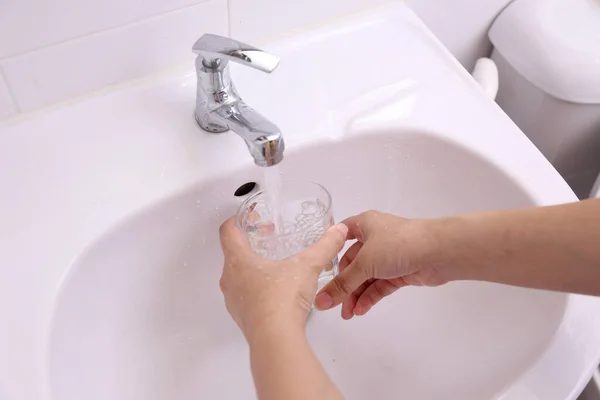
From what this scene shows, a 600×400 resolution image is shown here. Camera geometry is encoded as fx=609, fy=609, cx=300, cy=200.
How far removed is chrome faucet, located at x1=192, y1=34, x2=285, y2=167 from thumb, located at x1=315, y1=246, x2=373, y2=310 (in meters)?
0.12

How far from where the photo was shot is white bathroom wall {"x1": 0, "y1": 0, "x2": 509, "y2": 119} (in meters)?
0.55

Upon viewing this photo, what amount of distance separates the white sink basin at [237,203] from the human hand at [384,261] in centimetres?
9

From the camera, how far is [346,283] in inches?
22.0

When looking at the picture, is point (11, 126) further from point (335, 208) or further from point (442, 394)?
point (442, 394)

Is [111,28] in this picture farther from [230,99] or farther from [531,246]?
[531,246]

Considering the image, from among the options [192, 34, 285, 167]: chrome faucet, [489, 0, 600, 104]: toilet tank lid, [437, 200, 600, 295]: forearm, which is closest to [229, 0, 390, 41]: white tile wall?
[192, 34, 285, 167]: chrome faucet

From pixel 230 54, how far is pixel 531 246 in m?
0.29

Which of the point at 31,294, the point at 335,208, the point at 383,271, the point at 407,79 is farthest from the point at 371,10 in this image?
the point at 31,294

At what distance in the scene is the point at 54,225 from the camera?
0.54m

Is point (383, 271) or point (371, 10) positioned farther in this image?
point (371, 10)

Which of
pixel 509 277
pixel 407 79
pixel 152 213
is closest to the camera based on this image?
pixel 509 277

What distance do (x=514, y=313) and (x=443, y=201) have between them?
0.50 ft

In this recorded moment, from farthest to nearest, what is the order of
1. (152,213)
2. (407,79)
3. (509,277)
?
(407,79)
(152,213)
(509,277)

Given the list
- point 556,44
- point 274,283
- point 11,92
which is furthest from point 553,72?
point 11,92
